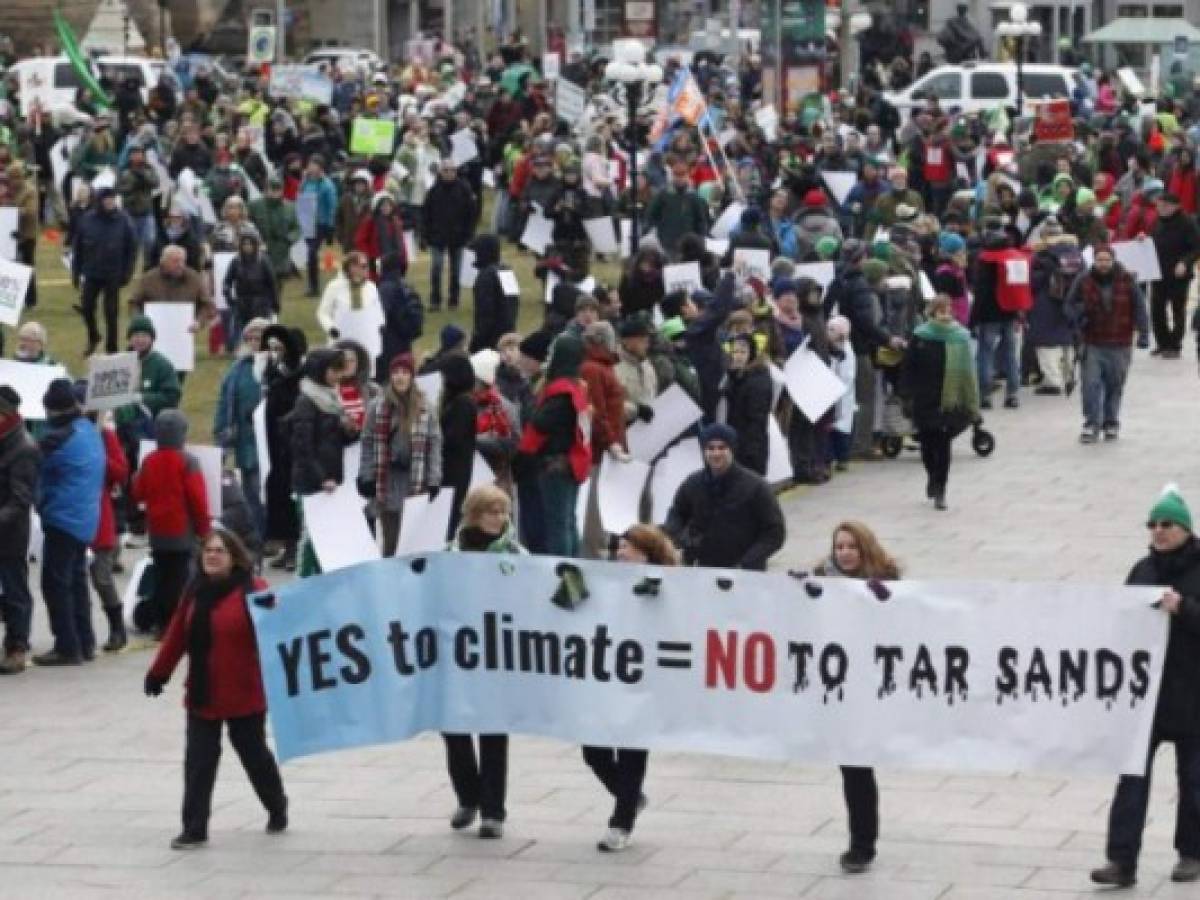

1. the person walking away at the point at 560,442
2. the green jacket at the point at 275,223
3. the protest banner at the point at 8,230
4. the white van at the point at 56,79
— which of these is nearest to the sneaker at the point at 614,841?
the person walking away at the point at 560,442

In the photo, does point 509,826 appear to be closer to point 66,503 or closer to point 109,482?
point 66,503

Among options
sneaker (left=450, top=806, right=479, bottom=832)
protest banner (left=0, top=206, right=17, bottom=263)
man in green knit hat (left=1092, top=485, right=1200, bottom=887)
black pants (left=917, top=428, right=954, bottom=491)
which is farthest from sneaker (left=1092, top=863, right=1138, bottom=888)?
protest banner (left=0, top=206, right=17, bottom=263)

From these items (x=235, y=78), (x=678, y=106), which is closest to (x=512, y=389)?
(x=678, y=106)

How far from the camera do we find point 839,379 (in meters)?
25.5

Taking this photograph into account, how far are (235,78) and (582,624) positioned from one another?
152 ft

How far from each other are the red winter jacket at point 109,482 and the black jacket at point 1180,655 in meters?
7.02

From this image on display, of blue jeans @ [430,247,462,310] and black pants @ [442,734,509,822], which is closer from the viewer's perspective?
black pants @ [442,734,509,822]

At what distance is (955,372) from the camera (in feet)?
79.7

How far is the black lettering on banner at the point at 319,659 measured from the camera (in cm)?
1500

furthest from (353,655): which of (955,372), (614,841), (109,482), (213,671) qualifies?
(955,372)

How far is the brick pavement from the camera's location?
46.8 feet

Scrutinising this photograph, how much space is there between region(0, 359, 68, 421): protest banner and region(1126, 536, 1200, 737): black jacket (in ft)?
28.8

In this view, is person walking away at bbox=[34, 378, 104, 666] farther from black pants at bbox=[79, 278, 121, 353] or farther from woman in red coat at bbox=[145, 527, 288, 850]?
black pants at bbox=[79, 278, 121, 353]

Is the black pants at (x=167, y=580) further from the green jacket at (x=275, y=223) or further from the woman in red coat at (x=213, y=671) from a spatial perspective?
the green jacket at (x=275, y=223)
